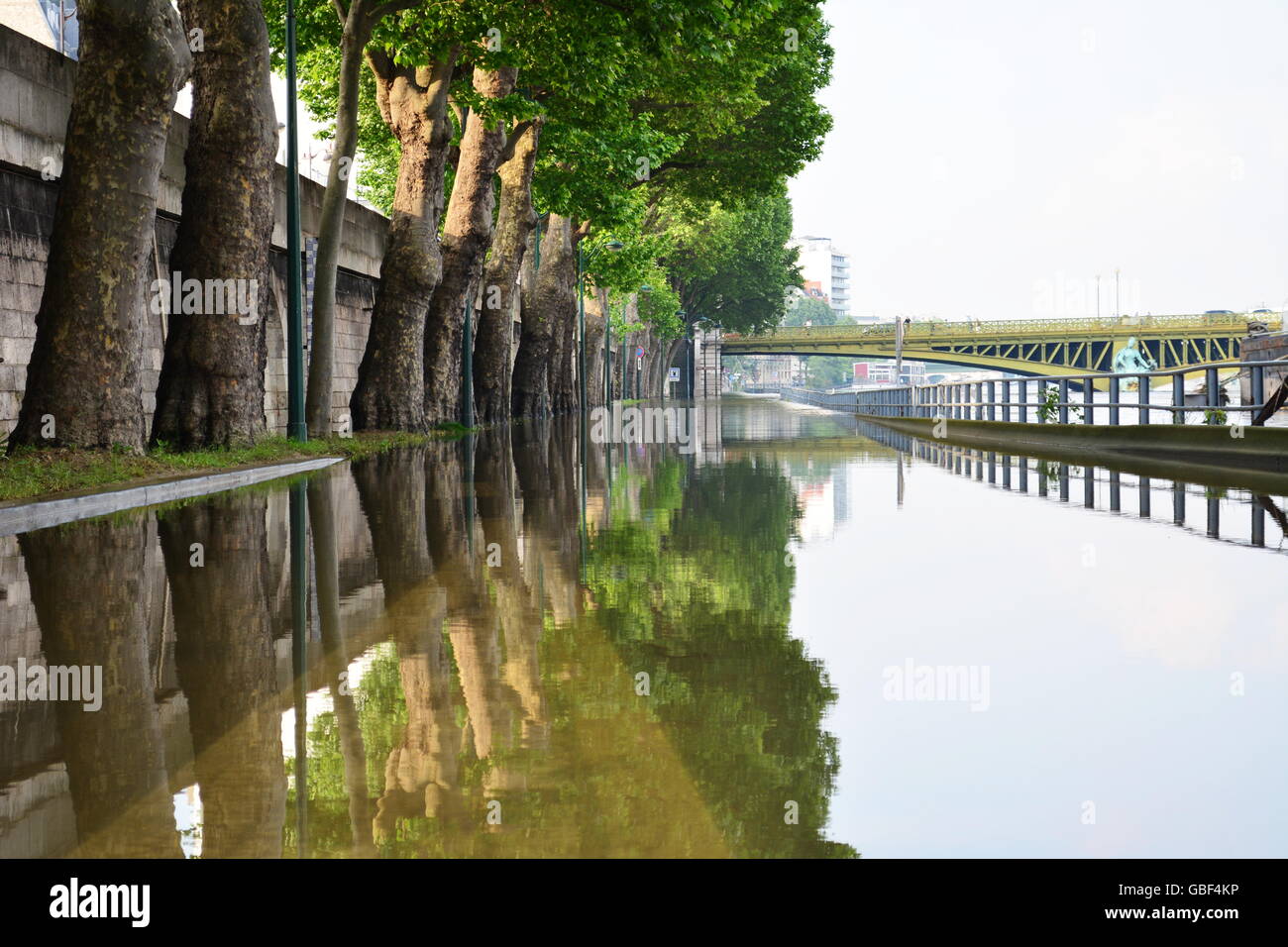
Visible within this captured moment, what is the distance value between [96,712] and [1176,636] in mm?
5048

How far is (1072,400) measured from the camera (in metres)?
31.1

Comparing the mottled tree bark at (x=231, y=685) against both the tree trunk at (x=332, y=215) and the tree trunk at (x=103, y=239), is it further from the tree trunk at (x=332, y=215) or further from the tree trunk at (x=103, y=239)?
the tree trunk at (x=332, y=215)

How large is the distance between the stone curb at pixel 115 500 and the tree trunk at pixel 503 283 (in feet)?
67.2

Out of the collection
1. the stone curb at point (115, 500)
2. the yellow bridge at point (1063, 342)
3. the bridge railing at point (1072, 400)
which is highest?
the yellow bridge at point (1063, 342)

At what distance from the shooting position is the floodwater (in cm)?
423

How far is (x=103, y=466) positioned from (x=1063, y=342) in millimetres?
100820

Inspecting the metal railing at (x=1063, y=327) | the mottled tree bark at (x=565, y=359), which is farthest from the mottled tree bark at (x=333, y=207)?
the metal railing at (x=1063, y=327)

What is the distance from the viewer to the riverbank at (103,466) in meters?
13.1

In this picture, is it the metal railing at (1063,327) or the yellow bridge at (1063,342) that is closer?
the metal railing at (1063,327)

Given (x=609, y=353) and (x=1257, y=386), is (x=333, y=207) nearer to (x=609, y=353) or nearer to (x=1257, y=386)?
(x=1257, y=386)

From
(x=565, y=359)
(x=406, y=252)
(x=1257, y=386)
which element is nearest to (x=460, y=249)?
(x=406, y=252)

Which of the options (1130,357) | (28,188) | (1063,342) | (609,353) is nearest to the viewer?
(28,188)

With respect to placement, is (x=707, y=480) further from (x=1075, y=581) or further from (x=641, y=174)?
(x=641, y=174)
